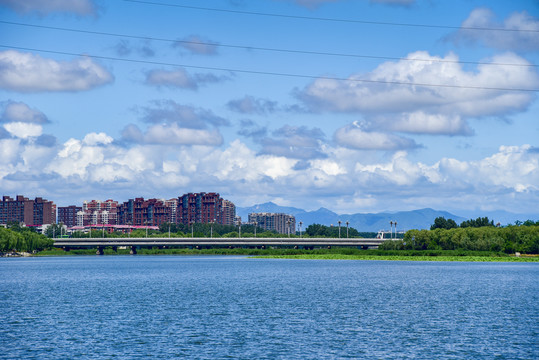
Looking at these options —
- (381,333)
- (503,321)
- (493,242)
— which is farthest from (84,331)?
(493,242)

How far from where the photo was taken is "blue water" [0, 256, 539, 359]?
145 feet

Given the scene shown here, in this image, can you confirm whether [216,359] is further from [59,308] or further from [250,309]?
[59,308]

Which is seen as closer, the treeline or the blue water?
the blue water

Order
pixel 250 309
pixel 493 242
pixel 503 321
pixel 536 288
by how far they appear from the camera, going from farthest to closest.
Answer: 1. pixel 493 242
2. pixel 536 288
3. pixel 250 309
4. pixel 503 321

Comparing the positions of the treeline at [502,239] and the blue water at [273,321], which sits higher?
the treeline at [502,239]

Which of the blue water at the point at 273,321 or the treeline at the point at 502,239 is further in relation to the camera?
the treeline at the point at 502,239

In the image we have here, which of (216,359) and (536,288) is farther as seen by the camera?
(536,288)

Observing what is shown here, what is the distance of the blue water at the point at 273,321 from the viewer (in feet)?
145

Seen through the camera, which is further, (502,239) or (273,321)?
(502,239)

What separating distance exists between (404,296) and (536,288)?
2188 cm

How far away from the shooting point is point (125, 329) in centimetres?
5356

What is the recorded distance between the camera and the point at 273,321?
188 feet

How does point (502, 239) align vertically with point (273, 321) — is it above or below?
above

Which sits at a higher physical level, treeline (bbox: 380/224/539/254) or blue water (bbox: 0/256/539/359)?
treeline (bbox: 380/224/539/254)
